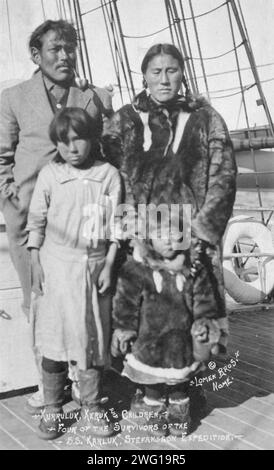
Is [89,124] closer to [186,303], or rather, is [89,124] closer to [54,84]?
[54,84]

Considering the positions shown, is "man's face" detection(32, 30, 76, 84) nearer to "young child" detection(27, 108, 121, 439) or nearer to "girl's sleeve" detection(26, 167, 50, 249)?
"young child" detection(27, 108, 121, 439)

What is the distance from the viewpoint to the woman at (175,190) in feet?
8.11

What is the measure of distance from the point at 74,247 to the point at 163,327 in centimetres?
57

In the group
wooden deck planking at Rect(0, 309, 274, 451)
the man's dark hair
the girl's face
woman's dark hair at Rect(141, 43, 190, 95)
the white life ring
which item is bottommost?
wooden deck planking at Rect(0, 309, 274, 451)

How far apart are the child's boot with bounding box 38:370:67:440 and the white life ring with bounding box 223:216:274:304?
334 centimetres

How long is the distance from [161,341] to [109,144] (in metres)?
0.99

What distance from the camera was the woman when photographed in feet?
8.11

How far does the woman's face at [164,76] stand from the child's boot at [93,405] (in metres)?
1.36

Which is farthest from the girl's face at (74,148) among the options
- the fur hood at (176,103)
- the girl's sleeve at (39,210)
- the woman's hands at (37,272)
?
the woman's hands at (37,272)

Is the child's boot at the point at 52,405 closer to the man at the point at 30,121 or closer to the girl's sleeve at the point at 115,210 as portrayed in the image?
the man at the point at 30,121

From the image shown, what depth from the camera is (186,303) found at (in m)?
2.52

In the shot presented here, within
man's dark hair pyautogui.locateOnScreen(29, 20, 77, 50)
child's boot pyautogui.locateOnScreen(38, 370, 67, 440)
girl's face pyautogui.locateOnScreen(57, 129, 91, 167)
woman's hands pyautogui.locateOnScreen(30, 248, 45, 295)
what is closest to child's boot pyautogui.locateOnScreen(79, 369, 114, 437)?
child's boot pyautogui.locateOnScreen(38, 370, 67, 440)

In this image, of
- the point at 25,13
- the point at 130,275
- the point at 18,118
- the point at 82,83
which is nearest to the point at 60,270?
the point at 130,275

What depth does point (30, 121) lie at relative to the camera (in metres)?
2.65
